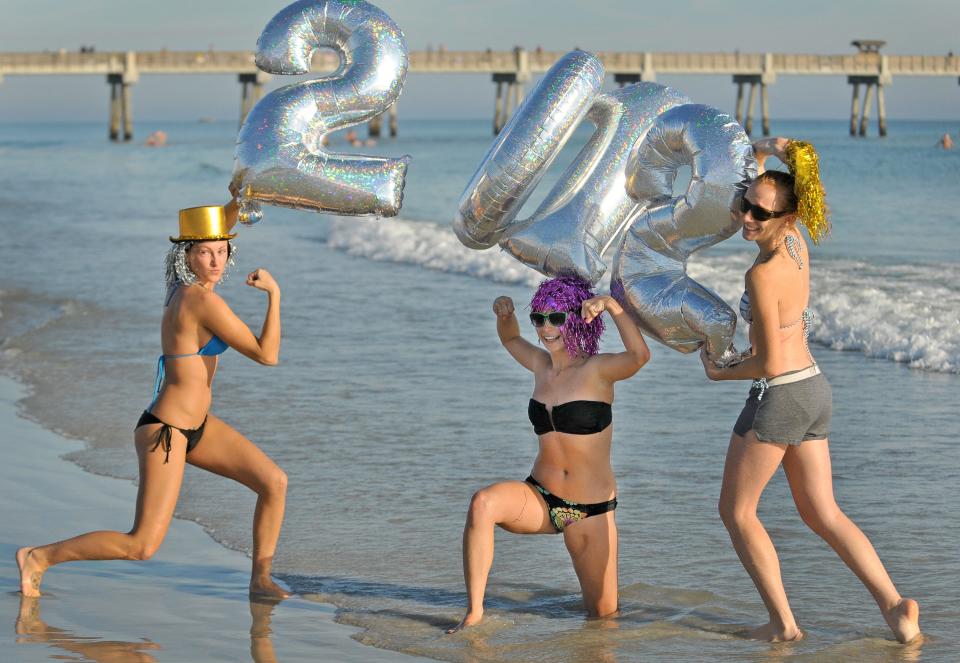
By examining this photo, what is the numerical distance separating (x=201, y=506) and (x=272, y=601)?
1.47m

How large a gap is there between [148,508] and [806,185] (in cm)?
241

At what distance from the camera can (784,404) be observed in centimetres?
429

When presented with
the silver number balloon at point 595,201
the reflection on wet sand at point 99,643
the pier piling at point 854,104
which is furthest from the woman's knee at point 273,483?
the pier piling at point 854,104

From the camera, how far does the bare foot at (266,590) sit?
198 inches

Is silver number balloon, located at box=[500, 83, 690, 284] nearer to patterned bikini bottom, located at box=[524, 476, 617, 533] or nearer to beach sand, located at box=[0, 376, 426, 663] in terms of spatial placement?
patterned bikini bottom, located at box=[524, 476, 617, 533]

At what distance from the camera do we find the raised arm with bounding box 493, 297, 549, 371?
15.9 feet

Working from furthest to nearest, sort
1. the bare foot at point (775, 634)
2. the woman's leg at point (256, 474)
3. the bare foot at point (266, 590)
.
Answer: the bare foot at point (266, 590) < the woman's leg at point (256, 474) < the bare foot at point (775, 634)

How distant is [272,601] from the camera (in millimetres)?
4988

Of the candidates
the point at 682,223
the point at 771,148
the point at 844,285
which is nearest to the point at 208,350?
the point at 682,223

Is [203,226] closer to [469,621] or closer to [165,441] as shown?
[165,441]

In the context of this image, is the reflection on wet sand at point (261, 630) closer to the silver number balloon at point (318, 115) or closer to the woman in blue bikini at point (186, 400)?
the woman in blue bikini at point (186, 400)

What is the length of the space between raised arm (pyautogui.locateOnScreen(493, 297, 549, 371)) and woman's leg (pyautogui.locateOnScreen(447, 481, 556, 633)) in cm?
47

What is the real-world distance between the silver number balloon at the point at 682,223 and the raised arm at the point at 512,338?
35 centimetres

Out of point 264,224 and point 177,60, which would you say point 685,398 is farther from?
point 177,60
